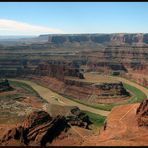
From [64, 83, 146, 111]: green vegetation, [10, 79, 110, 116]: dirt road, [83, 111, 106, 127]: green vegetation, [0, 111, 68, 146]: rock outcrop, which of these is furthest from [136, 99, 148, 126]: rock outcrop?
[64, 83, 146, 111]: green vegetation

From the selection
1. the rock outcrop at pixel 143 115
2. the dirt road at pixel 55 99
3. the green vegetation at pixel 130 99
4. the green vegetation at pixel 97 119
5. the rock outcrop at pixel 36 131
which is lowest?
the dirt road at pixel 55 99

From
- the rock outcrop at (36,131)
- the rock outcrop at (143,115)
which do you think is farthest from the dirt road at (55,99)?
the rock outcrop at (36,131)

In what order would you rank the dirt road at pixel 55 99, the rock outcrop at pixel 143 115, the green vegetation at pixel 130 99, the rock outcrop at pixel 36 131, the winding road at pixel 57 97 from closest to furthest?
the rock outcrop at pixel 36 131, the rock outcrop at pixel 143 115, the dirt road at pixel 55 99, the winding road at pixel 57 97, the green vegetation at pixel 130 99

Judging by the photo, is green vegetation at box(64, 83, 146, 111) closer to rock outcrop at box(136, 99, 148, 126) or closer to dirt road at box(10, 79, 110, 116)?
dirt road at box(10, 79, 110, 116)

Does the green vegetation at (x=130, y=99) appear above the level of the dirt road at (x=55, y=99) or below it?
above

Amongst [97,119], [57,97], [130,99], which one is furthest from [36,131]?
[130,99]

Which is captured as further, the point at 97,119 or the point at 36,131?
the point at 97,119

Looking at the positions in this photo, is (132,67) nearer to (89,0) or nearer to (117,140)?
(117,140)

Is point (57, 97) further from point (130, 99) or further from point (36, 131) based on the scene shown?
point (36, 131)

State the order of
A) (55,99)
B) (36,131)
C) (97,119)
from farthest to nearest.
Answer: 1. (55,99)
2. (97,119)
3. (36,131)

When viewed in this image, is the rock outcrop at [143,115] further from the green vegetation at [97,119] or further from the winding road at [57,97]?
the winding road at [57,97]

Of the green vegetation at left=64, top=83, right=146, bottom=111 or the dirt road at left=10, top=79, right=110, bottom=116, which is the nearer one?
the dirt road at left=10, top=79, right=110, bottom=116
